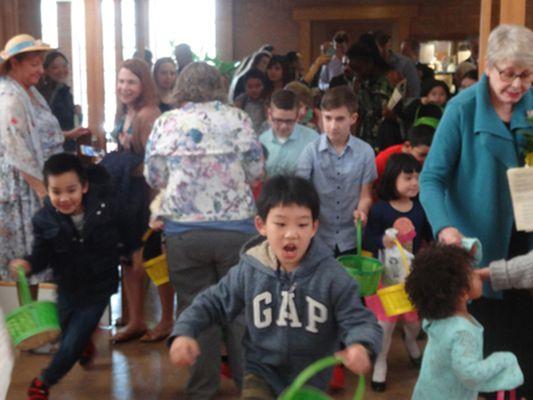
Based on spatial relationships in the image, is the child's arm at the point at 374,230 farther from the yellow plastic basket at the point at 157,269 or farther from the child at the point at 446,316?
the child at the point at 446,316

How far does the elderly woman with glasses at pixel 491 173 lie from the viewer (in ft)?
9.30

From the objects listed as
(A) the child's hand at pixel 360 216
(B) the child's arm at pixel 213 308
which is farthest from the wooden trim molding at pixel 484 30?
(B) the child's arm at pixel 213 308

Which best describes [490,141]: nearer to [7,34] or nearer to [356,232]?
[356,232]

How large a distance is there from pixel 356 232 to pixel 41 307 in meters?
1.84

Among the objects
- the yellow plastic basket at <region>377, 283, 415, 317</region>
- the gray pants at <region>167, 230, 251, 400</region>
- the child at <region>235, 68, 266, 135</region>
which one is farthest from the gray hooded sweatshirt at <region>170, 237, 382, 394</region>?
the child at <region>235, 68, 266, 135</region>

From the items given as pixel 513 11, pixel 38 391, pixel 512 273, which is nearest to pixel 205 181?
pixel 38 391

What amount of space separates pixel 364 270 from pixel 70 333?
1.58 metres

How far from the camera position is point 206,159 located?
12.3 feet

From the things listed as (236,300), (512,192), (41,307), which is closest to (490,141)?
(512,192)

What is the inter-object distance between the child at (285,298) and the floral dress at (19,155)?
2.21m

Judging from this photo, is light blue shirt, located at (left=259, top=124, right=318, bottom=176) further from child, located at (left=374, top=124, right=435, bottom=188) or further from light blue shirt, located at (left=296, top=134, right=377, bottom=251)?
child, located at (left=374, top=124, right=435, bottom=188)

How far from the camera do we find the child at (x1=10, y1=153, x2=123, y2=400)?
3963 millimetres

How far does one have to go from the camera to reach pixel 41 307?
136 inches

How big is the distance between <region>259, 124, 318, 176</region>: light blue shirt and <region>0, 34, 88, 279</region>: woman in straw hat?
132 cm
